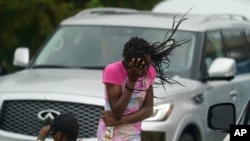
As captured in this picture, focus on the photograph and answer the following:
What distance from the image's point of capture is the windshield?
11017 millimetres

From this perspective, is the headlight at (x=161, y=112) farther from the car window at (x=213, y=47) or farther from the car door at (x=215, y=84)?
the car window at (x=213, y=47)

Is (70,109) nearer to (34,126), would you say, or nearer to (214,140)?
(34,126)

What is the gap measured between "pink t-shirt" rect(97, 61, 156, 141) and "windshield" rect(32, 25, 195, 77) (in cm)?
303

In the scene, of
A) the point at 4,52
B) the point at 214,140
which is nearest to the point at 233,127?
the point at 214,140

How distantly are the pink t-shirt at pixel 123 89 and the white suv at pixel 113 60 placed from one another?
126 cm

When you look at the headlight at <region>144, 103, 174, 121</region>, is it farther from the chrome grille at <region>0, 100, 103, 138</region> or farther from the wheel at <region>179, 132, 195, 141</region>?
the chrome grille at <region>0, 100, 103, 138</region>

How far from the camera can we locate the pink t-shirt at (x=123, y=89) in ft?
24.8

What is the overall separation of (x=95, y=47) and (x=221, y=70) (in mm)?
1408

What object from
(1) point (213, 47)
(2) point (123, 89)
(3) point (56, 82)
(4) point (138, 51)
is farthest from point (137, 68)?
(1) point (213, 47)

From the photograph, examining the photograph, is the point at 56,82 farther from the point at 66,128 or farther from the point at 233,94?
the point at 66,128

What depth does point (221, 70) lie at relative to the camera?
10773 millimetres

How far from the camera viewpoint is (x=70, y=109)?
978 cm

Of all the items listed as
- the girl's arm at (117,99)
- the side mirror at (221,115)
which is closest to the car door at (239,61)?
the girl's arm at (117,99)

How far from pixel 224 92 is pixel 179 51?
0.72 metres
